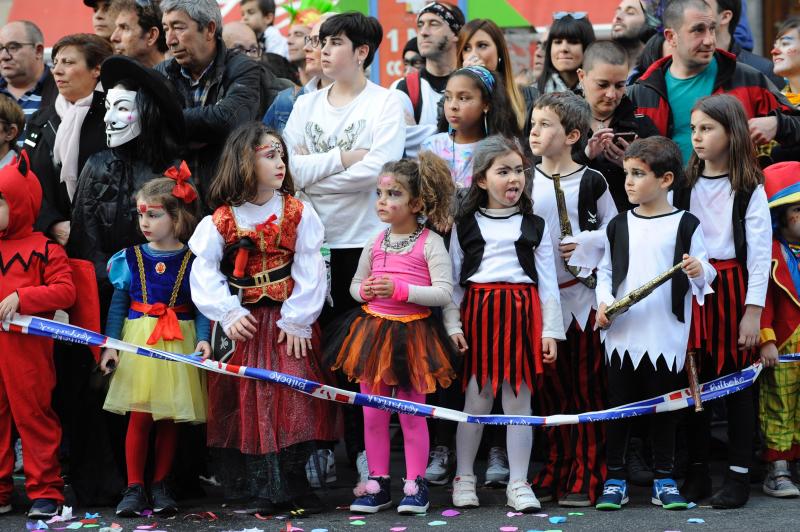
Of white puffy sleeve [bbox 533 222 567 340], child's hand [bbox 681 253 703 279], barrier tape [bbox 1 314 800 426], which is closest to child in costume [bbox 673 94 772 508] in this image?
barrier tape [bbox 1 314 800 426]

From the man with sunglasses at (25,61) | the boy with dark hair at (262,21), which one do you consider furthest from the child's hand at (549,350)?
the boy with dark hair at (262,21)

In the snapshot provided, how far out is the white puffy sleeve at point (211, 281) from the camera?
5.44 metres

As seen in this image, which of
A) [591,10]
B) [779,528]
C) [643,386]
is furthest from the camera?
[591,10]

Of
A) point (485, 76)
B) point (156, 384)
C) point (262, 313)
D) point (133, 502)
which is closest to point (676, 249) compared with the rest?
point (485, 76)

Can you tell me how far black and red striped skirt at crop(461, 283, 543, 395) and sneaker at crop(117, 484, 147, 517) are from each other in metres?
1.72

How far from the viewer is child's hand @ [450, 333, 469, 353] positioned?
5.56m

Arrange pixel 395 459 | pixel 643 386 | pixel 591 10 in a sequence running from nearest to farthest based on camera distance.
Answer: pixel 643 386
pixel 395 459
pixel 591 10

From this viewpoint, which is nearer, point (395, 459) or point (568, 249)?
point (568, 249)

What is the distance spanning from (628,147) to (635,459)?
1.85 m

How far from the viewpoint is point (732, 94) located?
20.8ft

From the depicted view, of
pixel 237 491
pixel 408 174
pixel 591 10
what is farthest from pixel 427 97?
pixel 591 10

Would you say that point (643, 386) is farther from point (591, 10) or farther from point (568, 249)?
point (591, 10)

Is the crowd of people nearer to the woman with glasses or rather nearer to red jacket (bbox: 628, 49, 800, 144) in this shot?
red jacket (bbox: 628, 49, 800, 144)

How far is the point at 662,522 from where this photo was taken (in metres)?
5.24
